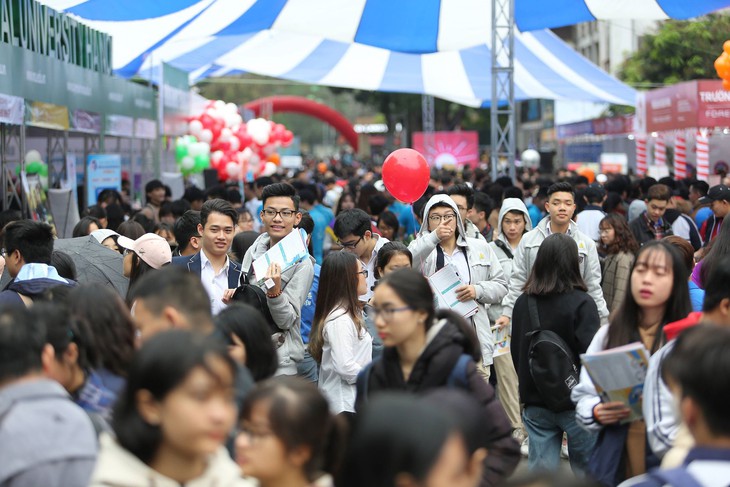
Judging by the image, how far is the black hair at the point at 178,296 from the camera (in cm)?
343

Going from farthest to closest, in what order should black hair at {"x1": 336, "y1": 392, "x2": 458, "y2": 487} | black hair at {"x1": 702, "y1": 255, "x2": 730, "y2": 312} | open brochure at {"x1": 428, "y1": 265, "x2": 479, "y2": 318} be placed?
1. open brochure at {"x1": 428, "y1": 265, "x2": 479, "y2": 318}
2. black hair at {"x1": 702, "y1": 255, "x2": 730, "y2": 312}
3. black hair at {"x1": 336, "y1": 392, "x2": 458, "y2": 487}

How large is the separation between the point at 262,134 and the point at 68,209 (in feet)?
34.5

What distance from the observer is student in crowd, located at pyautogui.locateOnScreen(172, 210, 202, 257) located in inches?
263

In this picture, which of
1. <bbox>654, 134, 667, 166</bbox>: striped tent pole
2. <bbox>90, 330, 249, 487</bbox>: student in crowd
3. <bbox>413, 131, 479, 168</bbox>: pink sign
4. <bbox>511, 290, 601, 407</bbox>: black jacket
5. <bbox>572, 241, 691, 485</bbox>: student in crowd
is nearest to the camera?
<bbox>90, 330, 249, 487</bbox>: student in crowd

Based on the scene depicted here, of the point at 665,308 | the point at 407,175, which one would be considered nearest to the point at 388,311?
the point at 665,308

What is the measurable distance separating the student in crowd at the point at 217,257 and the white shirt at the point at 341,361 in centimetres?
68

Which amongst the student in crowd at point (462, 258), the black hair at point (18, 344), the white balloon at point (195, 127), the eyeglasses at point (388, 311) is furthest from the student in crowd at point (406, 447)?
the white balloon at point (195, 127)

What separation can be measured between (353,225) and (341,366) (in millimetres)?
1748

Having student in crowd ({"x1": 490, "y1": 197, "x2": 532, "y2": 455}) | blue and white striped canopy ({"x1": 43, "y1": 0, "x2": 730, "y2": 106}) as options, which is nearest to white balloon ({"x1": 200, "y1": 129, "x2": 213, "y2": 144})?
blue and white striped canopy ({"x1": 43, "y1": 0, "x2": 730, "y2": 106})

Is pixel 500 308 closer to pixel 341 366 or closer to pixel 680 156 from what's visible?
pixel 341 366

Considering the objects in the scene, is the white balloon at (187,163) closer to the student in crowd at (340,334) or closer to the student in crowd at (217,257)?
the student in crowd at (217,257)

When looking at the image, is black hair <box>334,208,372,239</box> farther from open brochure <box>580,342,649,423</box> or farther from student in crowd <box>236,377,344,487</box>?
student in crowd <box>236,377,344,487</box>

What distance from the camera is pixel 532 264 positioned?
6996 millimetres

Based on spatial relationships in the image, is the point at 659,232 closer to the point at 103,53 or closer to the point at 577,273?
the point at 577,273
